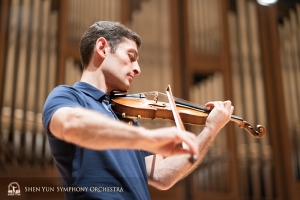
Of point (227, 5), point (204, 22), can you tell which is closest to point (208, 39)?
point (204, 22)

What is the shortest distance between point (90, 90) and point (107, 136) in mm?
559

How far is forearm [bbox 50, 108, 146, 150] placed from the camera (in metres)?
1.18

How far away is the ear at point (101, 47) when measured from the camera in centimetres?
183

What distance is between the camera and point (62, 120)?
1300 mm

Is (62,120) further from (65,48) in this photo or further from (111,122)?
(65,48)

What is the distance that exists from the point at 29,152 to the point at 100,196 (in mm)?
2406

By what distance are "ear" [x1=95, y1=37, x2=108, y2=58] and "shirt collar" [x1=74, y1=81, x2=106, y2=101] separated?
16 cm

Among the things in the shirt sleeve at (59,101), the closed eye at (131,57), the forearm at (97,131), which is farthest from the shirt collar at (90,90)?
the forearm at (97,131)

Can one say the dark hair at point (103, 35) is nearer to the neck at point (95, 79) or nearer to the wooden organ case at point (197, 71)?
the neck at point (95, 79)

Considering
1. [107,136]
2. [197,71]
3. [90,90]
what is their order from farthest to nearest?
[197,71] < [90,90] < [107,136]

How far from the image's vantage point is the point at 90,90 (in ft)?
5.66

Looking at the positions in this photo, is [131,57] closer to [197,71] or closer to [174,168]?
[174,168]

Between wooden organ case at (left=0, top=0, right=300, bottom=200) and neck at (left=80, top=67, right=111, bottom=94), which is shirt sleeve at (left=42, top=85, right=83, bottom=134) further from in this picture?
wooden organ case at (left=0, top=0, right=300, bottom=200)

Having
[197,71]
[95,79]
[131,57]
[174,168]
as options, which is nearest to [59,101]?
[95,79]
